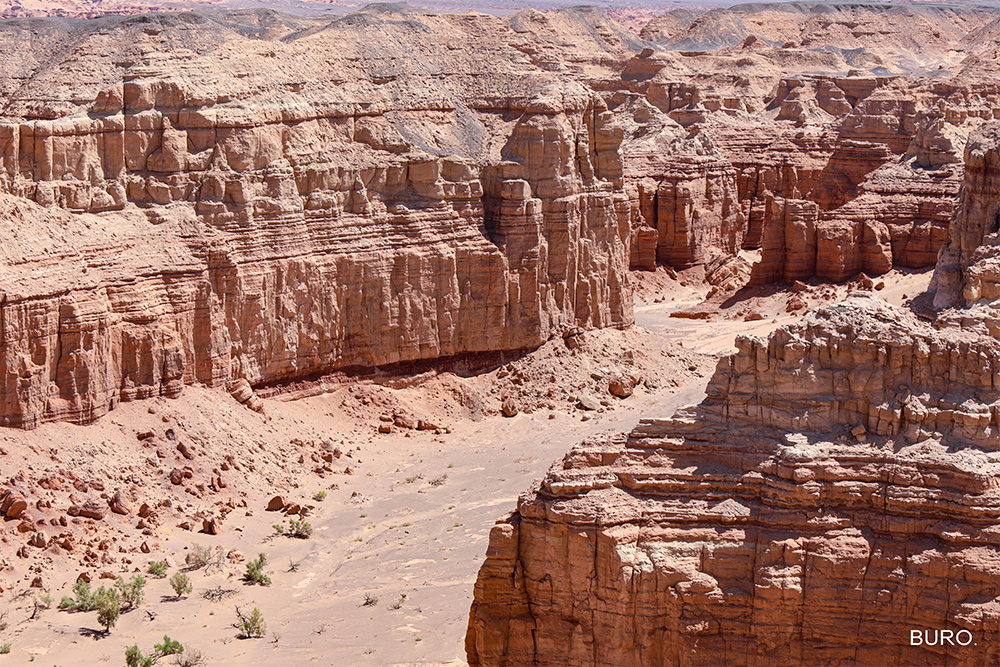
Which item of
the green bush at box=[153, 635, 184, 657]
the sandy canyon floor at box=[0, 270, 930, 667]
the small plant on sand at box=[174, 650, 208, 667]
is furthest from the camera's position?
the sandy canyon floor at box=[0, 270, 930, 667]

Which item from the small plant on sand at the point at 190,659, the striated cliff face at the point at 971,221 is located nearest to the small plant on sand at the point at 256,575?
the small plant on sand at the point at 190,659

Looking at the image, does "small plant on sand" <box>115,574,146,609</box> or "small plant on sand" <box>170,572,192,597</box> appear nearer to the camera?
"small plant on sand" <box>115,574,146,609</box>

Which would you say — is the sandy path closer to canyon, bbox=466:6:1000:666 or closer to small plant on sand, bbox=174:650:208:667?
small plant on sand, bbox=174:650:208:667

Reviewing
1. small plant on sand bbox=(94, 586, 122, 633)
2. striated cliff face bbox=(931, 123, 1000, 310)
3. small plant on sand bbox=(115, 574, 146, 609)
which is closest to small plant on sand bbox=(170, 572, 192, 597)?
small plant on sand bbox=(115, 574, 146, 609)

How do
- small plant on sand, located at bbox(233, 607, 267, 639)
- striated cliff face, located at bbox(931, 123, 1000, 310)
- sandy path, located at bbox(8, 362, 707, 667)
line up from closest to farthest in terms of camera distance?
sandy path, located at bbox(8, 362, 707, 667)
small plant on sand, located at bbox(233, 607, 267, 639)
striated cliff face, located at bbox(931, 123, 1000, 310)

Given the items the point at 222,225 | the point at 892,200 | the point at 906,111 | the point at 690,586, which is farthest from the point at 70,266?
the point at 906,111

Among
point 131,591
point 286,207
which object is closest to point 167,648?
point 131,591

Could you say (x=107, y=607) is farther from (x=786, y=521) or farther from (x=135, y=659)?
(x=786, y=521)
